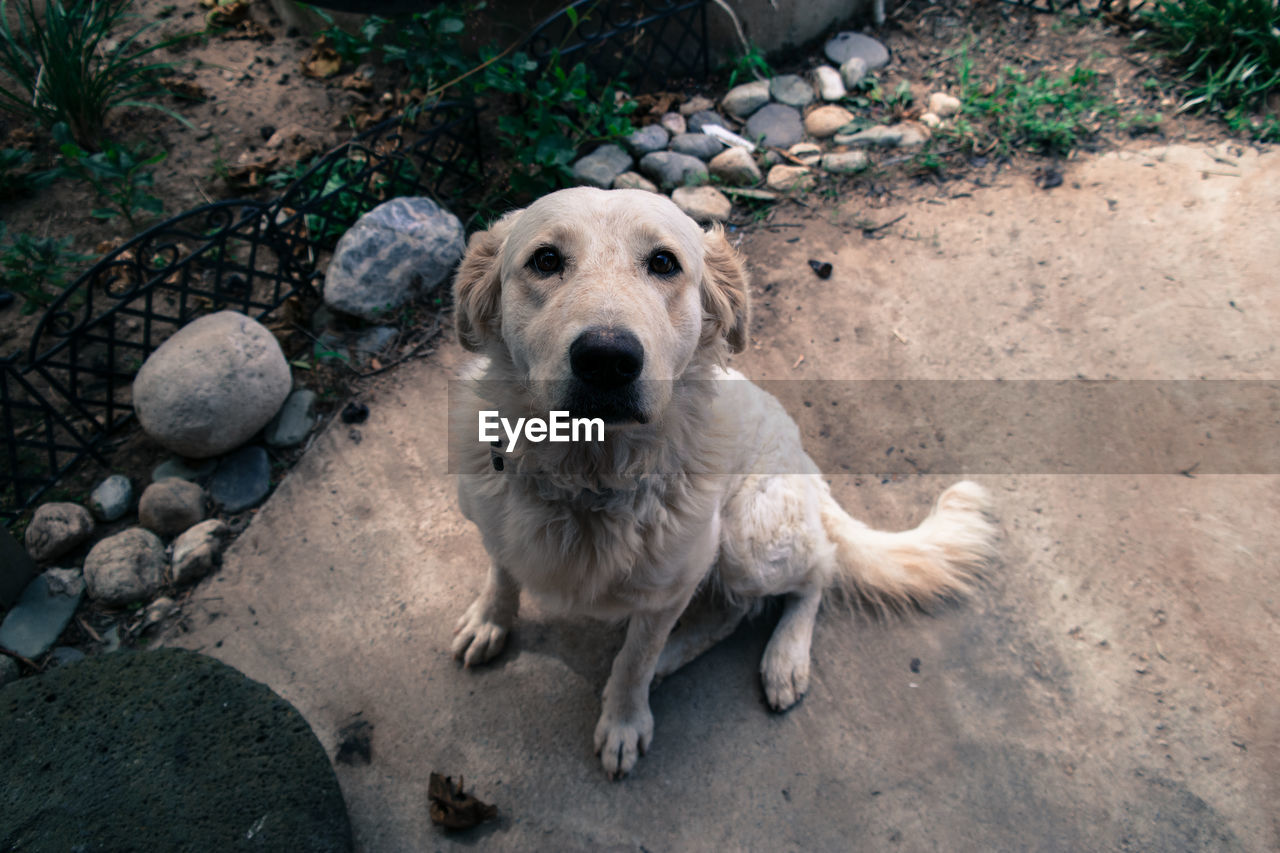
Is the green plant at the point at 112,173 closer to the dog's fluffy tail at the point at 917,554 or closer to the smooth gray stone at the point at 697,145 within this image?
the smooth gray stone at the point at 697,145

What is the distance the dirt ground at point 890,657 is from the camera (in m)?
2.35

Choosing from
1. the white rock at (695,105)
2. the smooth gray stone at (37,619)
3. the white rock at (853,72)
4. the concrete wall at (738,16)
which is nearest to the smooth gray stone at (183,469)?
the smooth gray stone at (37,619)

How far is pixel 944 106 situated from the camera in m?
4.85

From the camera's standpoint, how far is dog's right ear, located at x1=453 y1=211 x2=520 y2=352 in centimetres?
202

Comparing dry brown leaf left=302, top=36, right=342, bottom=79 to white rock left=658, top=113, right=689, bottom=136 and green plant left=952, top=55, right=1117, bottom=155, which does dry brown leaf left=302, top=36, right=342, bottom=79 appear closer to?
white rock left=658, top=113, right=689, bottom=136

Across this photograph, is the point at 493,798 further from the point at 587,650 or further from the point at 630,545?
the point at 630,545

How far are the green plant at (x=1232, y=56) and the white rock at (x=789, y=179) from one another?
269cm

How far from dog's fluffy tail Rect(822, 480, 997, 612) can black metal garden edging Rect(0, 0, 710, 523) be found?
322cm

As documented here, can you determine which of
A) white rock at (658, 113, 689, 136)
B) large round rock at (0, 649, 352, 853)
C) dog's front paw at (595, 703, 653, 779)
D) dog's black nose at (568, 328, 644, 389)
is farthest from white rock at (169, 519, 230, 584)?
white rock at (658, 113, 689, 136)

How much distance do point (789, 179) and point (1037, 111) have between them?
1.95 meters

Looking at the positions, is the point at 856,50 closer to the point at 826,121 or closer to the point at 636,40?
the point at 826,121

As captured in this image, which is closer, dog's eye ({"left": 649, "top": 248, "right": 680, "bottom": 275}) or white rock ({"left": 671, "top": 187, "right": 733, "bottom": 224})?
dog's eye ({"left": 649, "top": 248, "right": 680, "bottom": 275})

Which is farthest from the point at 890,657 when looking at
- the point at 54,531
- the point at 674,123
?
the point at 674,123

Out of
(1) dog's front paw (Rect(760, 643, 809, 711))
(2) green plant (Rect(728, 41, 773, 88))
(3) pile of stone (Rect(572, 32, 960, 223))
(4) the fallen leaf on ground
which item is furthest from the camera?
(2) green plant (Rect(728, 41, 773, 88))
